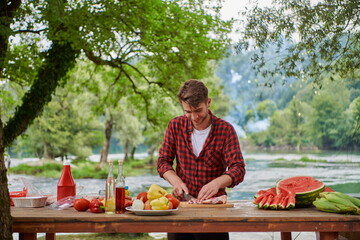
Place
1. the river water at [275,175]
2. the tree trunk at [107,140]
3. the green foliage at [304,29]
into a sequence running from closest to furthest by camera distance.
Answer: the green foliage at [304,29] → the river water at [275,175] → the tree trunk at [107,140]

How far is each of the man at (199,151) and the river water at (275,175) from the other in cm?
1800

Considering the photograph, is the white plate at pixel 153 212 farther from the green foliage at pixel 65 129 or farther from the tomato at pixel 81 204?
the green foliage at pixel 65 129

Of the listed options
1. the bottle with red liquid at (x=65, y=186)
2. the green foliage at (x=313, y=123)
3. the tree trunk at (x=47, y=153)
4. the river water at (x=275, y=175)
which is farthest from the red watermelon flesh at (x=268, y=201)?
the tree trunk at (x=47, y=153)

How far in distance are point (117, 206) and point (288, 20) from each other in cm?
413

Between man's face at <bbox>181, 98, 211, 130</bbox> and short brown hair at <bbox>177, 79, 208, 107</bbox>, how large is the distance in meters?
0.03

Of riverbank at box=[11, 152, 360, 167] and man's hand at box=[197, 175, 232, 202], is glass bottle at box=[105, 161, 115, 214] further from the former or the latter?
riverbank at box=[11, 152, 360, 167]

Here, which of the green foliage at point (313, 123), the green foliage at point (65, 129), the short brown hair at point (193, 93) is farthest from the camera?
the green foliage at point (313, 123)

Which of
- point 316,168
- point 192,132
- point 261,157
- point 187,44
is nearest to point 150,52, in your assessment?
point 187,44

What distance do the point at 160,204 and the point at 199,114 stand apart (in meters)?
0.65

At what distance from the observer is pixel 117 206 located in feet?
7.89

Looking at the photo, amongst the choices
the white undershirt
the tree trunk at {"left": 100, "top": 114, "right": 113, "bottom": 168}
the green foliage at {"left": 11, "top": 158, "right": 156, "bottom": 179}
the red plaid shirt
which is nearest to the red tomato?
the red plaid shirt

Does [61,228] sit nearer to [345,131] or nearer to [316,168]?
[345,131]

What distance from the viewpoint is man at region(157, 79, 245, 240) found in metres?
2.65

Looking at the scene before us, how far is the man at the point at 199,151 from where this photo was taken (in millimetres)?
2654
